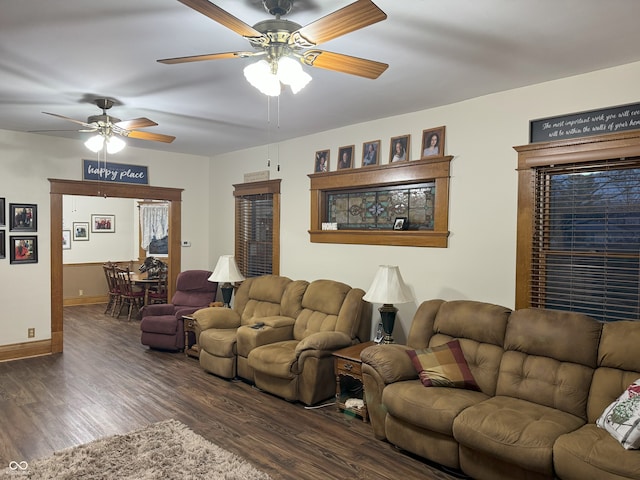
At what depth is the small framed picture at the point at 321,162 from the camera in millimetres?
5191

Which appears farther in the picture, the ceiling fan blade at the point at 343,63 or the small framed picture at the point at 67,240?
the small framed picture at the point at 67,240

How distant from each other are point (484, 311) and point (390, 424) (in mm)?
1126

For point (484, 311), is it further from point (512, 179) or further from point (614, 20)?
point (614, 20)

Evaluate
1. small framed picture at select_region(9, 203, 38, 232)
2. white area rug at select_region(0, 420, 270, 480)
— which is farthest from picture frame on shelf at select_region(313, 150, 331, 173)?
small framed picture at select_region(9, 203, 38, 232)

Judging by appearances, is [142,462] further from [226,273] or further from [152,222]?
[152,222]

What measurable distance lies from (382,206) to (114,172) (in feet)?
12.6

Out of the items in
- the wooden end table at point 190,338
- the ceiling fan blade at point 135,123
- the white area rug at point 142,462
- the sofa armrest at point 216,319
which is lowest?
the white area rug at point 142,462

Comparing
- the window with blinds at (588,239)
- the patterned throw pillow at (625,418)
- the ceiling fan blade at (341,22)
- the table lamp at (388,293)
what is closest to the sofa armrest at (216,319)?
the table lamp at (388,293)

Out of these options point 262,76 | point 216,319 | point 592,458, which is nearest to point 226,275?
point 216,319

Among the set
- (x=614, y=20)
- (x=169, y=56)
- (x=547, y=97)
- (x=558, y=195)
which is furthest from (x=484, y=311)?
(x=169, y=56)

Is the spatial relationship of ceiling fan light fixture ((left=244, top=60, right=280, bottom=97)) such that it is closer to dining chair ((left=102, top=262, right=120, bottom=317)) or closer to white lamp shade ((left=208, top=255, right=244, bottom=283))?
white lamp shade ((left=208, top=255, right=244, bottom=283))

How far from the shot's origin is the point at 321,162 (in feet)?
17.3

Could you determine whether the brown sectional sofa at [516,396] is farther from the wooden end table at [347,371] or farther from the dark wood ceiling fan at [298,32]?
the dark wood ceiling fan at [298,32]

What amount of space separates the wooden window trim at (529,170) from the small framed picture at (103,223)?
880cm
